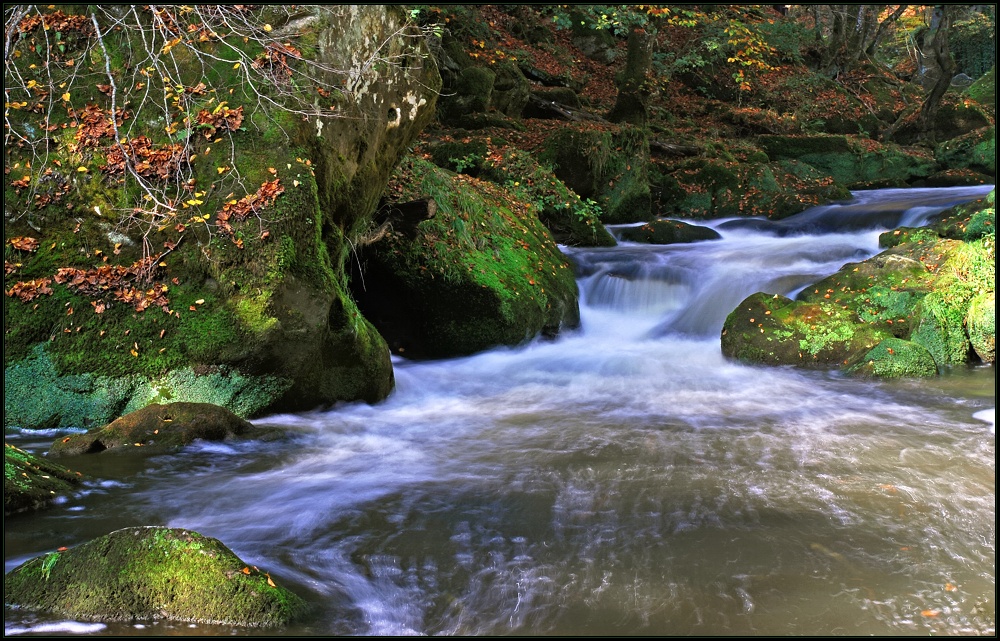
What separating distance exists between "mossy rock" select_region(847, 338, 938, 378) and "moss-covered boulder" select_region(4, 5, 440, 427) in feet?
17.0

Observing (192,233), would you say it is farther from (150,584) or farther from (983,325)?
(983,325)

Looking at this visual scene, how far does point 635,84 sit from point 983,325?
12.0 metres

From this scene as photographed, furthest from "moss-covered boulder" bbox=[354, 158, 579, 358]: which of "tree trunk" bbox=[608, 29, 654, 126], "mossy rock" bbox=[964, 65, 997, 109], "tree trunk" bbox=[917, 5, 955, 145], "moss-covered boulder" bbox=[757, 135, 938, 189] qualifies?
"mossy rock" bbox=[964, 65, 997, 109]

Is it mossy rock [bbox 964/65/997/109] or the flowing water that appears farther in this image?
mossy rock [bbox 964/65/997/109]

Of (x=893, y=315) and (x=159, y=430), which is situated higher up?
(x=893, y=315)

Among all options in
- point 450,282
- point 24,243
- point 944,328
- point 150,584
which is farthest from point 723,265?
point 150,584

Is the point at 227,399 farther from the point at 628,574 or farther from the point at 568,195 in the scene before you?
the point at 568,195

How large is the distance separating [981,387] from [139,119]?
803cm

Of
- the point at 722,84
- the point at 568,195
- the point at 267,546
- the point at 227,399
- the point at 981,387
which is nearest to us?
the point at 267,546

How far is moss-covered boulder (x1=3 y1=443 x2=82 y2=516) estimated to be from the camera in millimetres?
3992

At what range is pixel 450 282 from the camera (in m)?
8.69

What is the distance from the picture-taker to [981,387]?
700 cm

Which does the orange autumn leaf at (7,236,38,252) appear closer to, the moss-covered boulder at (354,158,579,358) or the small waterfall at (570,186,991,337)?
the moss-covered boulder at (354,158,579,358)

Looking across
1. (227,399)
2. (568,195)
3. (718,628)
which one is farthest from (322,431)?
(568,195)
